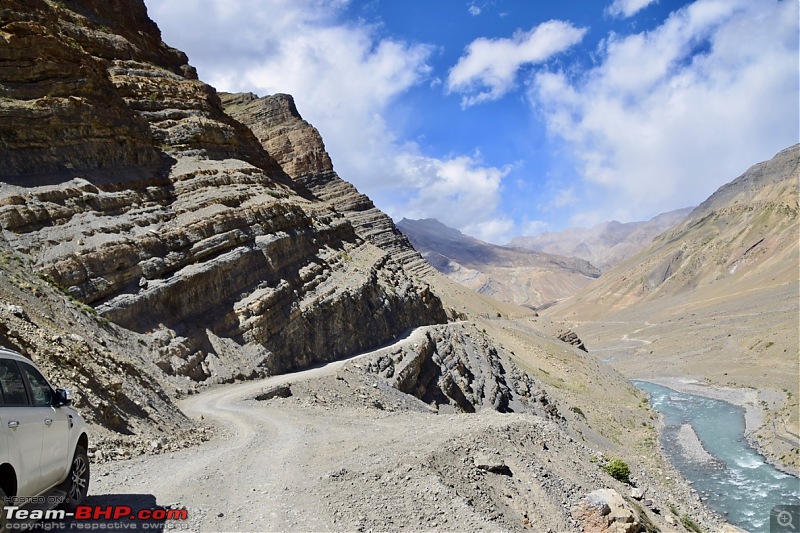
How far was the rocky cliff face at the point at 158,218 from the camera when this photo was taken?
23766 millimetres

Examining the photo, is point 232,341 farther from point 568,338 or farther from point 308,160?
point 568,338

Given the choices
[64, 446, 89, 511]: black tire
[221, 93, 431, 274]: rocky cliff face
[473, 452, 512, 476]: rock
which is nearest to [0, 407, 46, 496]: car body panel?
[64, 446, 89, 511]: black tire

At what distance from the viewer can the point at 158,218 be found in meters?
28.0

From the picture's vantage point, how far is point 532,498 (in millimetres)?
11461

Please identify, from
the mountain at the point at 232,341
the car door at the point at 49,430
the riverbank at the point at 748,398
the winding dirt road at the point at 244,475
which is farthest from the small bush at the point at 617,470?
the riverbank at the point at 748,398

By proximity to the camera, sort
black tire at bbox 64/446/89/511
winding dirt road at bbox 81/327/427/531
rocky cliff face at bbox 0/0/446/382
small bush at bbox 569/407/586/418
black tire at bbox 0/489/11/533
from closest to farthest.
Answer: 1. black tire at bbox 0/489/11/533
2. black tire at bbox 64/446/89/511
3. winding dirt road at bbox 81/327/427/531
4. rocky cliff face at bbox 0/0/446/382
5. small bush at bbox 569/407/586/418

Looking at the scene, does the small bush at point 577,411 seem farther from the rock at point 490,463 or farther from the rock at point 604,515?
the rock at point 490,463

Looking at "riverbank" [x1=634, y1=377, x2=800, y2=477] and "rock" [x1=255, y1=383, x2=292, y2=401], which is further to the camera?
"riverbank" [x1=634, y1=377, x2=800, y2=477]

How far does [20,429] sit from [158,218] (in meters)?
24.0

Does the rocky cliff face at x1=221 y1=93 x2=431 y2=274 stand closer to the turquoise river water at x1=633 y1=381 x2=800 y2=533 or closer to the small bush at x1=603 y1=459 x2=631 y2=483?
the turquoise river water at x1=633 y1=381 x2=800 y2=533

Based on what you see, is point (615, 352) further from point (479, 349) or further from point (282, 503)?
point (282, 503)

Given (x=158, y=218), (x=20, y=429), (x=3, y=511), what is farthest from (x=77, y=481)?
(x=158, y=218)

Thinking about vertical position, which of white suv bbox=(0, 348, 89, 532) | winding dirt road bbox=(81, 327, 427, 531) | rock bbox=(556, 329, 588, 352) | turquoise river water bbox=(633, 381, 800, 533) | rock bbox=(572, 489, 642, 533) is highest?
white suv bbox=(0, 348, 89, 532)

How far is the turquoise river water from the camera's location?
27652 mm
